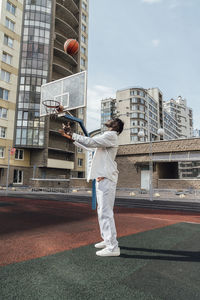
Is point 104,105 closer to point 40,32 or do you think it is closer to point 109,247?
point 40,32

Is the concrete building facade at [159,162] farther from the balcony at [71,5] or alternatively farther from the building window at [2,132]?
the balcony at [71,5]

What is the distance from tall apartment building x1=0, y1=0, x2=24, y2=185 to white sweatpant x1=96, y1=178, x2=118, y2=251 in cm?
3131

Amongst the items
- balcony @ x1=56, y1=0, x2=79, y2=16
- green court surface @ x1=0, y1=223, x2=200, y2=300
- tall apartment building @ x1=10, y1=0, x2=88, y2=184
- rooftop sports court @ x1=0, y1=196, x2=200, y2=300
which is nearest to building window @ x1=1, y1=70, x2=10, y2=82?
tall apartment building @ x1=10, y1=0, x2=88, y2=184

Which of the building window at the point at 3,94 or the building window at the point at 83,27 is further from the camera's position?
the building window at the point at 83,27

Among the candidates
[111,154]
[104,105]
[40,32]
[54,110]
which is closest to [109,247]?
[111,154]

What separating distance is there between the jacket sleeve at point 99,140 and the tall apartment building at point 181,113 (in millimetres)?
109522

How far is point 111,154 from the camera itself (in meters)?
3.20

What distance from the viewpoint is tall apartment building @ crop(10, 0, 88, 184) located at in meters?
33.9

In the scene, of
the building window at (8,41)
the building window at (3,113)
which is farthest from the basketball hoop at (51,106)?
the building window at (8,41)

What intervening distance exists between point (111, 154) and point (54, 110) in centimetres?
731

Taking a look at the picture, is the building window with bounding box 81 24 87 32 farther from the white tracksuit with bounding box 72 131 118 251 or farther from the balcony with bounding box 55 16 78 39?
the white tracksuit with bounding box 72 131 118 251

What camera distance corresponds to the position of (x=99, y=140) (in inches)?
118

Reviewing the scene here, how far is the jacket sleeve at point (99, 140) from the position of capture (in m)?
2.95

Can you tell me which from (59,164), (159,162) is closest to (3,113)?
(59,164)
